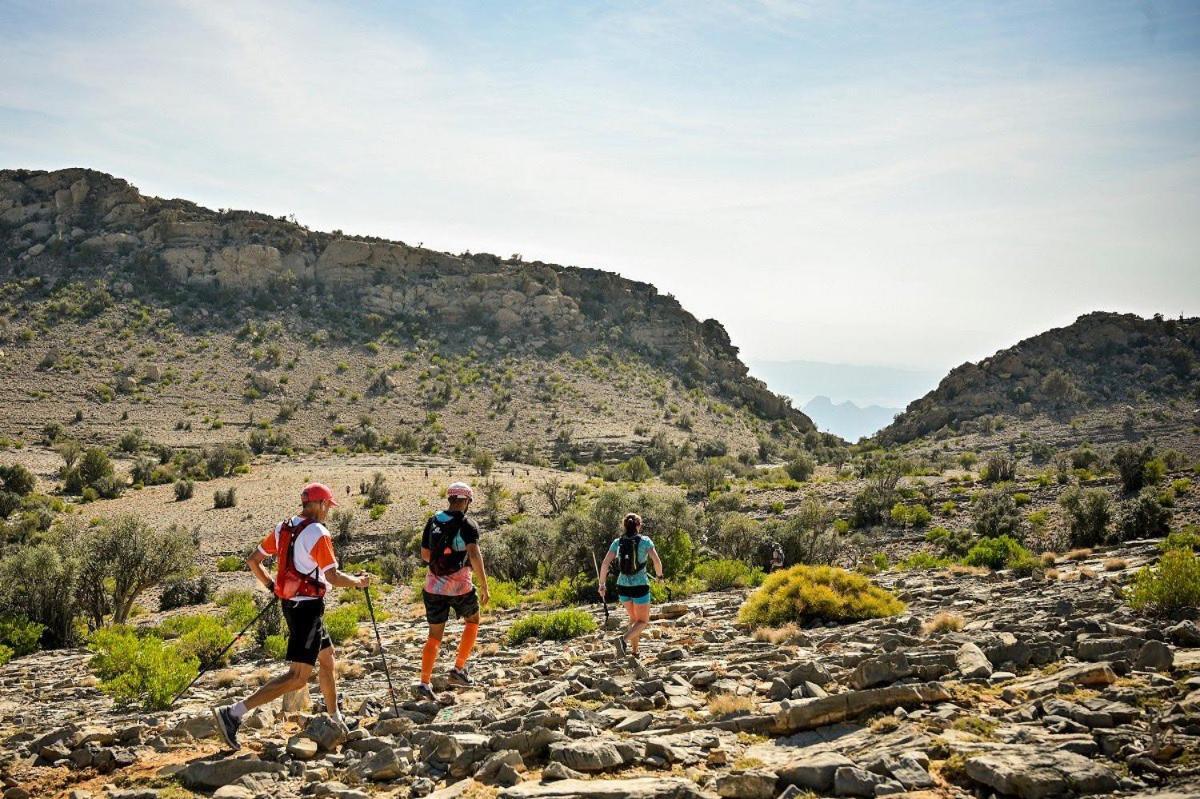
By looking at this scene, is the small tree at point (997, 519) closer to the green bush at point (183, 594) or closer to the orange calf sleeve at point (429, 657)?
the orange calf sleeve at point (429, 657)

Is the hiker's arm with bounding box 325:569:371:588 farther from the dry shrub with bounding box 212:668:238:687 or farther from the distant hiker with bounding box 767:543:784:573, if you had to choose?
the distant hiker with bounding box 767:543:784:573

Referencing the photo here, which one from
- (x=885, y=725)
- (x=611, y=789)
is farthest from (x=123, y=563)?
(x=885, y=725)

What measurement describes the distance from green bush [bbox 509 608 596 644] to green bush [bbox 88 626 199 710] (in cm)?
486

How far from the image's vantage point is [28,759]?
21.6 feet

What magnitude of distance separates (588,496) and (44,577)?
71.0 feet

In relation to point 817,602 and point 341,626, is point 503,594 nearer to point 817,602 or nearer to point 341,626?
point 341,626

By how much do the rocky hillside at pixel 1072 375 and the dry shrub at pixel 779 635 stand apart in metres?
56.4

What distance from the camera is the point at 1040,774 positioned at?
4.82m

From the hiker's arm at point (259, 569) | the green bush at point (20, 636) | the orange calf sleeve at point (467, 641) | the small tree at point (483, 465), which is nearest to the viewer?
the hiker's arm at point (259, 569)

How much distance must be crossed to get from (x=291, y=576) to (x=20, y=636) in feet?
36.4

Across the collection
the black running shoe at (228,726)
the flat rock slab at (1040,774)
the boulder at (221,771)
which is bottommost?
the boulder at (221,771)

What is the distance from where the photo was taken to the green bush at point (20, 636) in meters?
14.2

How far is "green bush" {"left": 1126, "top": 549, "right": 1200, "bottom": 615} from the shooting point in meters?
9.01

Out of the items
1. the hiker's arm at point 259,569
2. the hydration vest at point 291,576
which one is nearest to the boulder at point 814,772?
the hydration vest at point 291,576
